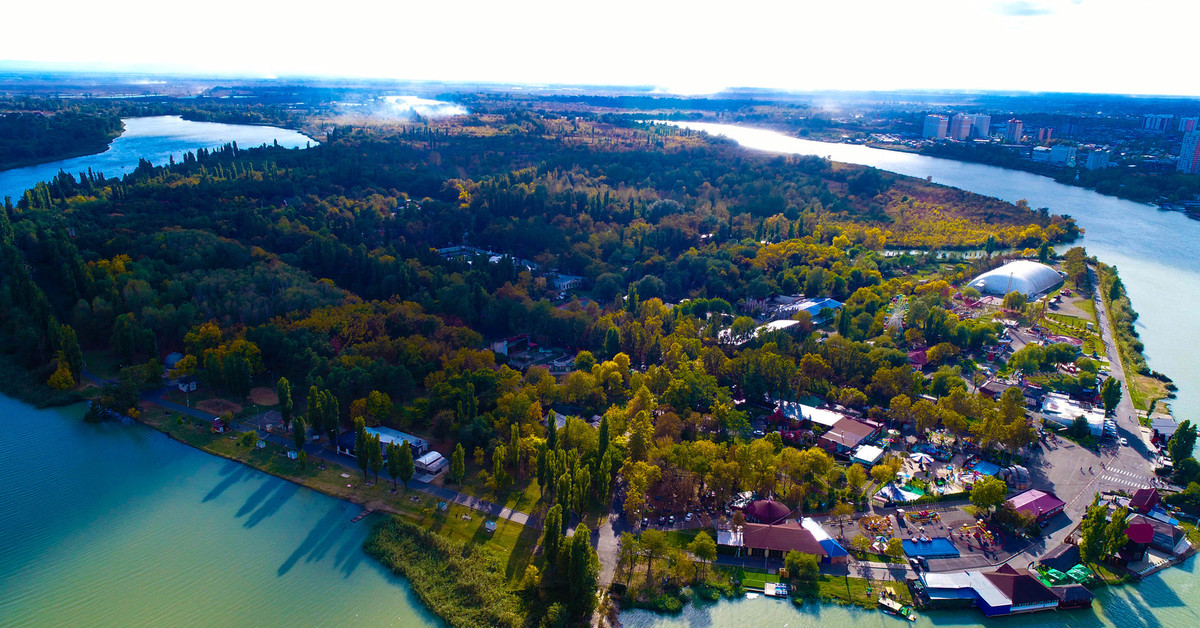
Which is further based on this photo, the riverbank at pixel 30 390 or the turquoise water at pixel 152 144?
the turquoise water at pixel 152 144

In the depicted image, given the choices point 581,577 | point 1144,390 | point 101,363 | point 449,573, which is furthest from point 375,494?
point 1144,390

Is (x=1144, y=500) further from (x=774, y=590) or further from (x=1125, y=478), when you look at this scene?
(x=774, y=590)

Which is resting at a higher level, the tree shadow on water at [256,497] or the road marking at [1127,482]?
the road marking at [1127,482]

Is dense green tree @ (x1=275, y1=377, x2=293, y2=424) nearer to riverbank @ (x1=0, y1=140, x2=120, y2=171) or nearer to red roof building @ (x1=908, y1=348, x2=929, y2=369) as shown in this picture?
red roof building @ (x1=908, y1=348, x2=929, y2=369)

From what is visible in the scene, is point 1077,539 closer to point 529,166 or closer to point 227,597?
point 227,597

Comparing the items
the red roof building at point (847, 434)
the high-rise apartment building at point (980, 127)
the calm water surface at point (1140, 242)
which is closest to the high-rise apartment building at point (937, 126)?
the high-rise apartment building at point (980, 127)

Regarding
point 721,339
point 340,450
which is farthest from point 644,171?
point 340,450

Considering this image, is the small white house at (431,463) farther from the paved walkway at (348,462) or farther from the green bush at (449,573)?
the green bush at (449,573)
